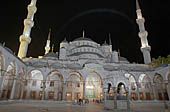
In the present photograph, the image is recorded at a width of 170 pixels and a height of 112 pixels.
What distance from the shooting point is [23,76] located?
19312 mm

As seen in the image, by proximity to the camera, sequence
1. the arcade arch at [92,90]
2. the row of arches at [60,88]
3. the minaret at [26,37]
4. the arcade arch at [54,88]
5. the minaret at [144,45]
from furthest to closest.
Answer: the minaret at [144,45], the minaret at [26,37], the arcade arch at [92,90], the arcade arch at [54,88], the row of arches at [60,88]

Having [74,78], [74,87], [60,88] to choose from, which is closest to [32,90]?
[60,88]

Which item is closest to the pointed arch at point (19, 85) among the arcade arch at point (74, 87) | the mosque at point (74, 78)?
the mosque at point (74, 78)

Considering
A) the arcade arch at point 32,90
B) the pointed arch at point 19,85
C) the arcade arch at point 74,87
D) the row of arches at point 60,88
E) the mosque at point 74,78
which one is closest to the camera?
the pointed arch at point 19,85

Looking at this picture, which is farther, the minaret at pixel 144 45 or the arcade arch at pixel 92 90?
the minaret at pixel 144 45

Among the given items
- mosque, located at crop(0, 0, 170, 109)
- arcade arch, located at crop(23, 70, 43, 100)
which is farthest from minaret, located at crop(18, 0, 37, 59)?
arcade arch, located at crop(23, 70, 43, 100)

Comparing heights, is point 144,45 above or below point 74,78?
above

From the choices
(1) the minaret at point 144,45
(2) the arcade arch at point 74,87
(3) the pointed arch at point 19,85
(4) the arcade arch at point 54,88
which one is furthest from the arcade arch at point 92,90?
(1) the minaret at point 144,45

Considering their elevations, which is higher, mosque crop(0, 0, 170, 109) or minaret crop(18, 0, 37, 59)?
minaret crop(18, 0, 37, 59)

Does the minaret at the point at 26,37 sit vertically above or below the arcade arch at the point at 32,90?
above

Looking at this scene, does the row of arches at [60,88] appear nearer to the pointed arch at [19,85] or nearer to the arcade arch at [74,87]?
the arcade arch at [74,87]

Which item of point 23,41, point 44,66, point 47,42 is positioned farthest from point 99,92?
point 47,42

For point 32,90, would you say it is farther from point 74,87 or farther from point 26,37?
point 26,37

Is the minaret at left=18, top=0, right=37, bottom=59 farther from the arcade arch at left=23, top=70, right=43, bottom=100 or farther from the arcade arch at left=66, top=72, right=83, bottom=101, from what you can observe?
the arcade arch at left=66, top=72, right=83, bottom=101
